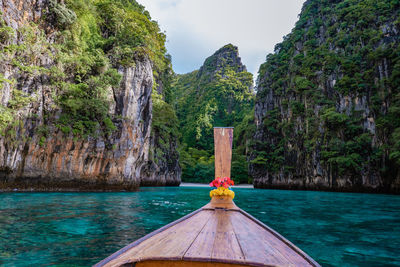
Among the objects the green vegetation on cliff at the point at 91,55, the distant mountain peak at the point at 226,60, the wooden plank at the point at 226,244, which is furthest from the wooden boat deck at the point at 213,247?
the distant mountain peak at the point at 226,60

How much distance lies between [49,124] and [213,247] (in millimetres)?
13525

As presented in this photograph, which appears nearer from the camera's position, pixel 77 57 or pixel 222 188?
pixel 222 188

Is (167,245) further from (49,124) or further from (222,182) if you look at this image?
Answer: (49,124)

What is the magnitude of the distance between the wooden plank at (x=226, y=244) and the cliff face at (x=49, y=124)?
35.8 ft

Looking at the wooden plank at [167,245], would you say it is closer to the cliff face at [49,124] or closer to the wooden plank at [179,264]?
the wooden plank at [179,264]

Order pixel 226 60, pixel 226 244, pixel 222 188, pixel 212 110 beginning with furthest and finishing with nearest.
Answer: pixel 226 60 → pixel 212 110 → pixel 222 188 → pixel 226 244

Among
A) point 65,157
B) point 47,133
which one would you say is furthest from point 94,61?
point 65,157

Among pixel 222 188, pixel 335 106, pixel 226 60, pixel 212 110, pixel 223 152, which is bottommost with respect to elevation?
pixel 222 188

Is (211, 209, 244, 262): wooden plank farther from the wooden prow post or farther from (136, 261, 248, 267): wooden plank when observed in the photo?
the wooden prow post

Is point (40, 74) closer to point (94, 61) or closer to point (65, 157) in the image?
point (94, 61)

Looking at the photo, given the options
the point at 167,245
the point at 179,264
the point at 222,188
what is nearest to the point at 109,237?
the point at 222,188

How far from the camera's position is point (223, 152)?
14.1 ft

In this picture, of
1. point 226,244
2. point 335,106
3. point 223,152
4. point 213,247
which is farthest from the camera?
point 335,106

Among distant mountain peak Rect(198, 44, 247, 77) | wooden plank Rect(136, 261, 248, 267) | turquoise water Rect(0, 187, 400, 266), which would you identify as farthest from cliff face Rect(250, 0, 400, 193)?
distant mountain peak Rect(198, 44, 247, 77)
